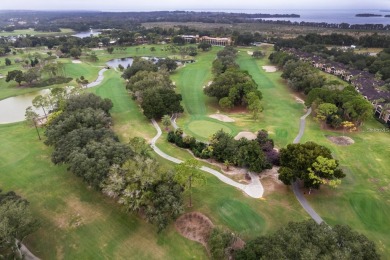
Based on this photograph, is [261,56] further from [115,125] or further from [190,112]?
[115,125]

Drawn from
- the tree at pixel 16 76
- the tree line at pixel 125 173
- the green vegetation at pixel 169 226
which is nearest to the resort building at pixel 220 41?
the tree at pixel 16 76

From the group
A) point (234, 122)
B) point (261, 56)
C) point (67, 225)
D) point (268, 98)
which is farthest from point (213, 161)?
point (261, 56)

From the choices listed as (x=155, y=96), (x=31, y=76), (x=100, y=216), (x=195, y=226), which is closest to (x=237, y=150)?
(x=195, y=226)

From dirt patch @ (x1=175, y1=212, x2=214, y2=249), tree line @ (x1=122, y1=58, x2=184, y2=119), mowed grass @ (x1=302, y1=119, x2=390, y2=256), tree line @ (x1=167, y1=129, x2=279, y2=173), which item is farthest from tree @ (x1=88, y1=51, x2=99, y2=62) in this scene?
dirt patch @ (x1=175, y1=212, x2=214, y2=249)

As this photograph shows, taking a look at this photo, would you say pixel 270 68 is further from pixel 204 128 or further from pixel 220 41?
pixel 204 128

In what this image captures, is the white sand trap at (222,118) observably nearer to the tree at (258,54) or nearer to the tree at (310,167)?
the tree at (310,167)
